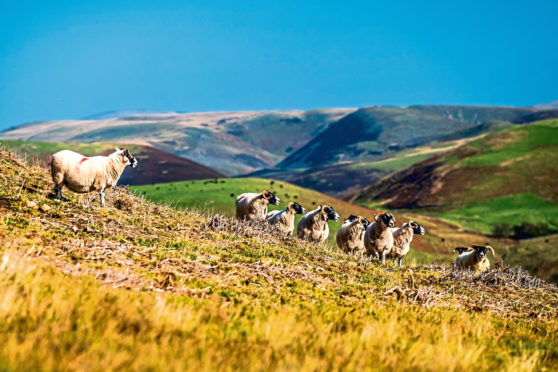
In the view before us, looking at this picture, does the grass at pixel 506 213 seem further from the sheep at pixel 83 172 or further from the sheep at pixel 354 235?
the sheep at pixel 83 172

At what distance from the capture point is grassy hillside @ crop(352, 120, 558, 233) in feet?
226

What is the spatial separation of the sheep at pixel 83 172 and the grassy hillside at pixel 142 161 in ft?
235

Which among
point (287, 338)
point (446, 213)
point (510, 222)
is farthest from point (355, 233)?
point (446, 213)

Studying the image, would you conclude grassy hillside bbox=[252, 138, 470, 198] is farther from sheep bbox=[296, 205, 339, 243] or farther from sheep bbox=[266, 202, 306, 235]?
sheep bbox=[296, 205, 339, 243]

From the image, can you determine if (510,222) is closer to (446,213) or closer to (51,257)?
(446,213)

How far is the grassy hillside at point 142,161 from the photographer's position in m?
84.5

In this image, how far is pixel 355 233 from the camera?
22.8 meters

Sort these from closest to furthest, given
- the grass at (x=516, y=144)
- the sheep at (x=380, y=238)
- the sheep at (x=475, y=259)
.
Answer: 1. the sheep at (x=380, y=238)
2. the sheep at (x=475, y=259)
3. the grass at (x=516, y=144)

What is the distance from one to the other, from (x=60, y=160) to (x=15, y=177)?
181cm

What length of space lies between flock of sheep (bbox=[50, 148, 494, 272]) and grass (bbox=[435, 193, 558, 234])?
42386 mm

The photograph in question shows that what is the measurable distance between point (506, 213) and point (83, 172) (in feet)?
218

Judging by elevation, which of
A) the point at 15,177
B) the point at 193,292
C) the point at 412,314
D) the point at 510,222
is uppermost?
the point at 15,177

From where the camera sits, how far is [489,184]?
82.3 metres

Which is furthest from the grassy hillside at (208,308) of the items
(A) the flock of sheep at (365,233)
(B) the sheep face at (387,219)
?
(A) the flock of sheep at (365,233)
